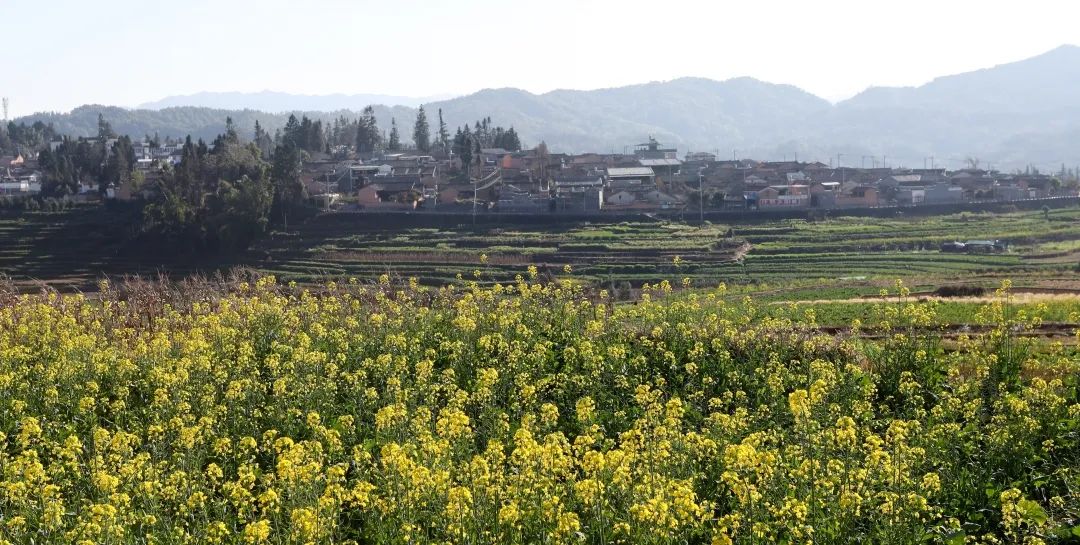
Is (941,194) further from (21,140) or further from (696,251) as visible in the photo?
(21,140)

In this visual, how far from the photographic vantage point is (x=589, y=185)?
59250mm

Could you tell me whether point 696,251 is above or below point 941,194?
below

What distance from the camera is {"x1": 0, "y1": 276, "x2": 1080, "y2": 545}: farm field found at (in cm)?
738

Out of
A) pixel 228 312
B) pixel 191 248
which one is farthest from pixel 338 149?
pixel 228 312

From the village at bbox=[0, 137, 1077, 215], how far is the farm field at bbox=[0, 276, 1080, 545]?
1522 inches

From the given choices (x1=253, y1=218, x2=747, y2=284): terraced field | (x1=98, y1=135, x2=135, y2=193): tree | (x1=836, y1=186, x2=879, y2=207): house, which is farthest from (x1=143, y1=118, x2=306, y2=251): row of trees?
(x1=836, y1=186, x2=879, y2=207): house

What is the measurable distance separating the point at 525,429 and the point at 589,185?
51.4 meters

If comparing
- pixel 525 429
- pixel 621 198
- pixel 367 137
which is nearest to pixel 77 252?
pixel 621 198

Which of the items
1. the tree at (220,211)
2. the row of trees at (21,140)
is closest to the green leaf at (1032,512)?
the tree at (220,211)

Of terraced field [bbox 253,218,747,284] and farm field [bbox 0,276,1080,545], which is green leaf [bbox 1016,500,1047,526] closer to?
farm field [bbox 0,276,1080,545]

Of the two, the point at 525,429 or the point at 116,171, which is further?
the point at 116,171

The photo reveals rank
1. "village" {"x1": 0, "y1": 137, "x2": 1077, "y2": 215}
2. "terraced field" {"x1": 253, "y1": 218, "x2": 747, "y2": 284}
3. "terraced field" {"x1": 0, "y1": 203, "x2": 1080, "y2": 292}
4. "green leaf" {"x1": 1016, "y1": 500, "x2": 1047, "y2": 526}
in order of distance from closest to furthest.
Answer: "green leaf" {"x1": 1016, "y1": 500, "x2": 1047, "y2": 526} < "terraced field" {"x1": 0, "y1": 203, "x2": 1080, "y2": 292} < "terraced field" {"x1": 253, "y1": 218, "x2": 747, "y2": 284} < "village" {"x1": 0, "y1": 137, "x2": 1077, "y2": 215}

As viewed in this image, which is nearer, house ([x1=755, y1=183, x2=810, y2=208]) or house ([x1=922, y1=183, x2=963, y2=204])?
house ([x1=755, y1=183, x2=810, y2=208])

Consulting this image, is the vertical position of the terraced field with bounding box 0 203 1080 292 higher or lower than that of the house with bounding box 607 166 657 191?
lower
